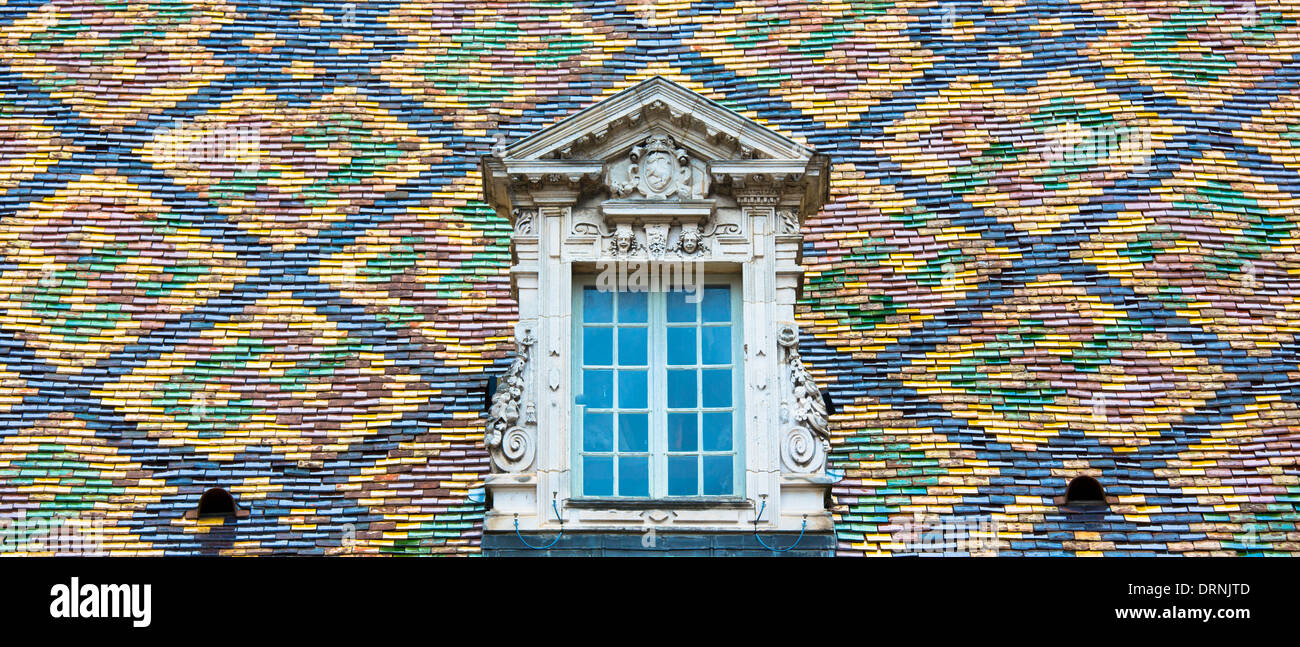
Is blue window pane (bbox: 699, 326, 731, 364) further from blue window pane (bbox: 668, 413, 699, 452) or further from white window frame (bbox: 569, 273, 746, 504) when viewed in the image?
blue window pane (bbox: 668, 413, 699, 452)

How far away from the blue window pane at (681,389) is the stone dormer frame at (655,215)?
1.15ft

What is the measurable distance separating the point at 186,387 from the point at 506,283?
7.63ft

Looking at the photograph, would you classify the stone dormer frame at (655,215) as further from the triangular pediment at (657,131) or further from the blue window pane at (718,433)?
the blue window pane at (718,433)

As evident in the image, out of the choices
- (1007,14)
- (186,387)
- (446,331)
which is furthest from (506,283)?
(1007,14)

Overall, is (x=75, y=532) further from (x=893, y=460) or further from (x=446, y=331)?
(x=893, y=460)

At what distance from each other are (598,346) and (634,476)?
0.87 m

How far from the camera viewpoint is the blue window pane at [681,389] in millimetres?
15211

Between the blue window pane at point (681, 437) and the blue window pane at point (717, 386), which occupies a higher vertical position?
the blue window pane at point (717, 386)

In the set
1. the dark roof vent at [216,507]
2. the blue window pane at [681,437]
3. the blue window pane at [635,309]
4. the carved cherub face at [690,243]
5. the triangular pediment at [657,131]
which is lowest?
the dark roof vent at [216,507]

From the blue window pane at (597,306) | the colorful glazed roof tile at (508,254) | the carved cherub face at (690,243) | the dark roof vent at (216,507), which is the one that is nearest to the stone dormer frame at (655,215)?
the carved cherub face at (690,243)

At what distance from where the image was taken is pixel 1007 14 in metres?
19.8

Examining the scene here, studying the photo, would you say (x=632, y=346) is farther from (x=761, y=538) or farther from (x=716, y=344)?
(x=761, y=538)

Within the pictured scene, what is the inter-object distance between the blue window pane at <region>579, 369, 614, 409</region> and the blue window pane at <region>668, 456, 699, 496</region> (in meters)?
0.52

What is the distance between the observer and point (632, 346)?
15367 mm
